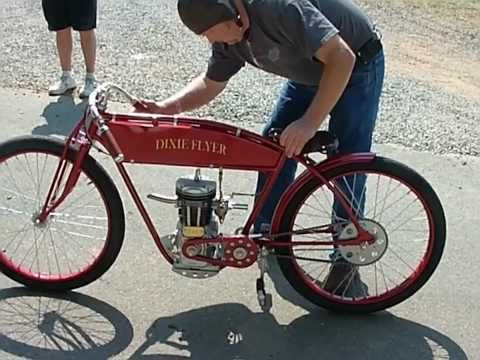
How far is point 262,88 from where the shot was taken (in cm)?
643

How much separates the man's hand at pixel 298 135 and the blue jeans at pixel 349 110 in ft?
1.06

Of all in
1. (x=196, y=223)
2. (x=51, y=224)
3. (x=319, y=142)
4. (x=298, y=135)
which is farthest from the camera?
(x=51, y=224)

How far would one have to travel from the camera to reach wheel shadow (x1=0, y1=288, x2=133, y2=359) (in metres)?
3.46

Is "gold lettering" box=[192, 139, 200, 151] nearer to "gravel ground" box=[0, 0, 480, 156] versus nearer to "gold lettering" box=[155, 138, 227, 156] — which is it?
"gold lettering" box=[155, 138, 227, 156]

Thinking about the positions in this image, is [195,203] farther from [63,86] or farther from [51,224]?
[63,86]

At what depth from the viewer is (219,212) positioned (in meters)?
3.60

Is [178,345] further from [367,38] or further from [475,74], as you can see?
[475,74]

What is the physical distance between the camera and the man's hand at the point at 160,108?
3656 mm

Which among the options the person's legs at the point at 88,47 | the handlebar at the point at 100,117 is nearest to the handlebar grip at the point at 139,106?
the handlebar at the point at 100,117

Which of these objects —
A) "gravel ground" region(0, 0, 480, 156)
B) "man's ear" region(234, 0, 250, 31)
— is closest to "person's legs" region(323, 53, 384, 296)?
"man's ear" region(234, 0, 250, 31)

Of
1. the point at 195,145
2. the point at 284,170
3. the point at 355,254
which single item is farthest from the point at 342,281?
the point at 195,145

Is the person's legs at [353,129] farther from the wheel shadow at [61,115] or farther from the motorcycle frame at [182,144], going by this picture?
the wheel shadow at [61,115]

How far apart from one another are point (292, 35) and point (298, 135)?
402 millimetres

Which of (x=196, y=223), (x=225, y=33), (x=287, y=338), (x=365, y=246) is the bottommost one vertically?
(x=287, y=338)
